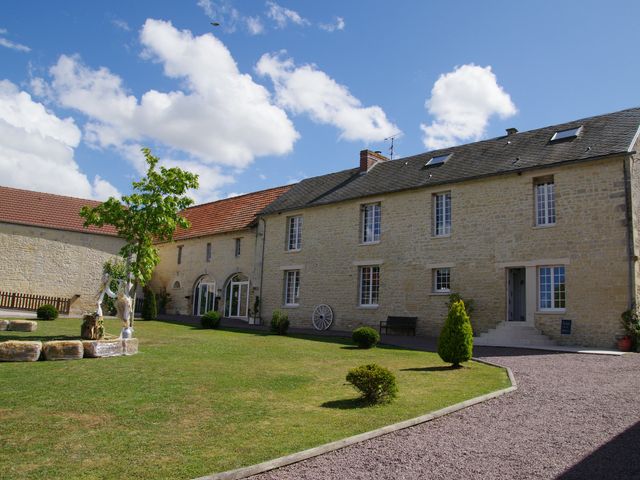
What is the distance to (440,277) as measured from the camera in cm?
1934

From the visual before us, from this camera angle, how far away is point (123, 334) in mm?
12844

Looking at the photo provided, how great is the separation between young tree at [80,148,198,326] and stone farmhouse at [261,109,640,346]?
9.44 meters

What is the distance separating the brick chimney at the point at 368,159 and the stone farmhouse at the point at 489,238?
0.05 metres

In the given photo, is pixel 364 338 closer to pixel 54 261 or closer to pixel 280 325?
pixel 280 325

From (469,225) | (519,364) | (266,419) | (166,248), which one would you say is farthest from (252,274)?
(266,419)

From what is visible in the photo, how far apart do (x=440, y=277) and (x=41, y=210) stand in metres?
20.2

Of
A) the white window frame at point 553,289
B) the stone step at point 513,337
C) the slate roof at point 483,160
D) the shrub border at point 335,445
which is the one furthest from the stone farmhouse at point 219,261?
the shrub border at point 335,445

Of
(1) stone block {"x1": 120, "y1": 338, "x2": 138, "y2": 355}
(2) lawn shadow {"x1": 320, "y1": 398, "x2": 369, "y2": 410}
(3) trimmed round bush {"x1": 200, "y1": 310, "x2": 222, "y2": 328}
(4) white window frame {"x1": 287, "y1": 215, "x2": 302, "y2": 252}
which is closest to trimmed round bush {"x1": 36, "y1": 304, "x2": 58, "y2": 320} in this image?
(3) trimmed round bush {"x1": 200, "y1": 310, "x2": 222, "y2": 328}

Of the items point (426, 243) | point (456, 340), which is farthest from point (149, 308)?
point (456, 340)

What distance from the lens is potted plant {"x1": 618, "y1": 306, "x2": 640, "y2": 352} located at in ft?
47.0

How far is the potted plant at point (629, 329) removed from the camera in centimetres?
1434

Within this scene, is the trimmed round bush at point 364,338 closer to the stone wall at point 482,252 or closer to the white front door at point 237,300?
the stone wall at point 482,252

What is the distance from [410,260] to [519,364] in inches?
339

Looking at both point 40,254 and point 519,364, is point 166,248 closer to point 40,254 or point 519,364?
point 40,254
